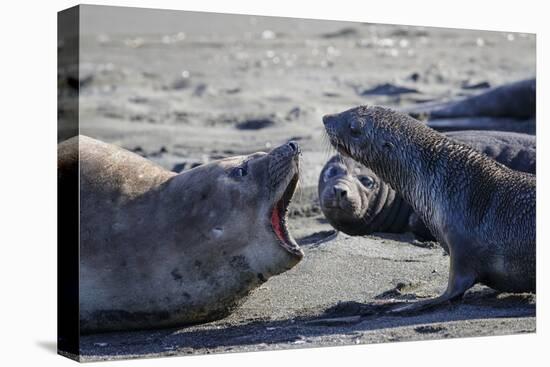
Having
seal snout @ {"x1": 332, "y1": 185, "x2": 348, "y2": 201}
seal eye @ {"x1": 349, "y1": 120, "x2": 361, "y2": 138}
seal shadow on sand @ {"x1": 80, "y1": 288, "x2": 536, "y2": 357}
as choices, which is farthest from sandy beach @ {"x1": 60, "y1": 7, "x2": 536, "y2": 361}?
seal eye @ {"x1": 349, "y1": 120, "x2": 361, "y2": 138}

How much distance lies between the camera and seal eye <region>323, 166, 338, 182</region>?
401 inches

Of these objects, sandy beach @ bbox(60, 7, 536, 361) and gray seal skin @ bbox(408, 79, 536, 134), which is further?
gray seal skin @ bbox(408, 79, 536, 134)

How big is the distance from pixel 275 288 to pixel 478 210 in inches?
56.5

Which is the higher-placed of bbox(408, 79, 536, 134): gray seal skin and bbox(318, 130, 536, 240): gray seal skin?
bbox(408, 79, 536, 134): gray seal skin

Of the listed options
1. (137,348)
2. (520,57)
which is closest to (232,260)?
(137,348)

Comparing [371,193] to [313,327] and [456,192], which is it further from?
[313,327]

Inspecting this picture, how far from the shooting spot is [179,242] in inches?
283

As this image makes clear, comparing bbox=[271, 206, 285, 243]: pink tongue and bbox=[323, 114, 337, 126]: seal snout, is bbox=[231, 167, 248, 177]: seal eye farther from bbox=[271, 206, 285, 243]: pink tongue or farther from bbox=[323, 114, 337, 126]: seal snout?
bbox=[323, 114, 337, 126]: seal snout

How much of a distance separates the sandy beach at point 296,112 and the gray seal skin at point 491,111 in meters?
0.80

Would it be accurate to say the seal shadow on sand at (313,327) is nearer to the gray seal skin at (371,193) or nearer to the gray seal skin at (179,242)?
the gray seal skin at (179,242)

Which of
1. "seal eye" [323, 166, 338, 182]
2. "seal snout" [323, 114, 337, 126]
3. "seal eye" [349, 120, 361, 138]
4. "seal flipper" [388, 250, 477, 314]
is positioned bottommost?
"seal flipper" [388, 250, 477, 314]

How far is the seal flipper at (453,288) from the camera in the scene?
7.53 m

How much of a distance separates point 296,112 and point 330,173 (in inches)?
163

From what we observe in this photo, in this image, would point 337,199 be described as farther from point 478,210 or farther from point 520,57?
point 520,57
